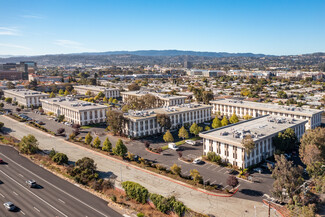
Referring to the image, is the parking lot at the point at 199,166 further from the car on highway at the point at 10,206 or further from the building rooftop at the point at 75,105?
the car on highway at the point at 10,206

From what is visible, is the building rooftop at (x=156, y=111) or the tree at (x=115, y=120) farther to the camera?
the building rooftop at (x=156, y=111)

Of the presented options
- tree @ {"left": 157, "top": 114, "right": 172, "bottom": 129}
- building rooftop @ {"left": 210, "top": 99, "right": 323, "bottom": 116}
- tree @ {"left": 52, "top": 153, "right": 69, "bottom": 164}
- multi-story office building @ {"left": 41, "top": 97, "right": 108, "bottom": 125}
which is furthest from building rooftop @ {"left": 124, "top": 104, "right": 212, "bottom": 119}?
tree @ {"left": 52, "top": 153, "right": 69, "bottom": 164}

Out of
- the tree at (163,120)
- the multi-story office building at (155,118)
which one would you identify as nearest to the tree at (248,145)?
the tree at (163,120)

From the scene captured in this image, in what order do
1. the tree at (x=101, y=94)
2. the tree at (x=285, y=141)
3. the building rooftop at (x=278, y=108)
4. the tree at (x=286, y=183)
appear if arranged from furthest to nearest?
the tree at (x=101, y=94) → the building rooftop at (x=278, y=108) → the tree at (x=285, y=141) → the tree at (x=286, y=183)

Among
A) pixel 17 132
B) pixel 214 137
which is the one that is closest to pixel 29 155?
pixel 17 132

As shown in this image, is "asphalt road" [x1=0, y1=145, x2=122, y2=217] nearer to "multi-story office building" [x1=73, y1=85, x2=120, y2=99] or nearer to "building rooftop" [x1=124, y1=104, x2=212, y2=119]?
"building rooftop" [x1=124, y1=104, x2=212, y2=119]

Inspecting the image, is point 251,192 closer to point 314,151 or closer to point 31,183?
point 314,151
